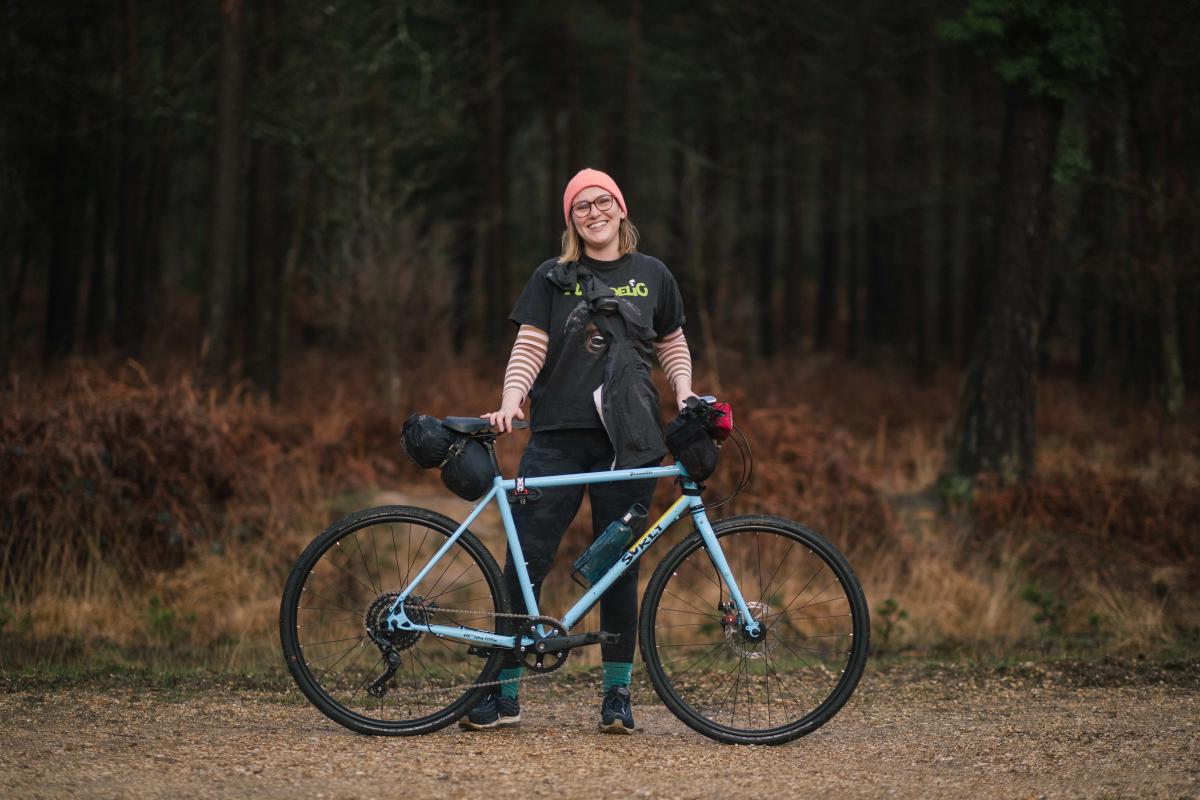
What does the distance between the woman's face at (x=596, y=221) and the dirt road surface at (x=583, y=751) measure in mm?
2028

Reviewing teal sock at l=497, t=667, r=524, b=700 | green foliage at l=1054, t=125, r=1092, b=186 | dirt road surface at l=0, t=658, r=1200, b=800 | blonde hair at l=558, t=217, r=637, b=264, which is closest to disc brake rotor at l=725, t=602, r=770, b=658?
dirt road surface at l=0, t=658, r=1200, b=800

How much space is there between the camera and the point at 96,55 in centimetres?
1672

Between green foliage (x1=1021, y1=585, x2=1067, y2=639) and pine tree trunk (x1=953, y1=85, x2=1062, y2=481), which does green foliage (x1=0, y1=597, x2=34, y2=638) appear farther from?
pine tree trunk (x1=953, y1=85, x2=1062, y2=481)

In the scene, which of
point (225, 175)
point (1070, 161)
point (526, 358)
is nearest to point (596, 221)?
point (526, 358)

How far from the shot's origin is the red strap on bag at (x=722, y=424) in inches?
207

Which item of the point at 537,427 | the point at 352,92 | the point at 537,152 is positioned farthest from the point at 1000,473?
the point at 537,152

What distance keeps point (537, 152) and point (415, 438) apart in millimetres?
36736

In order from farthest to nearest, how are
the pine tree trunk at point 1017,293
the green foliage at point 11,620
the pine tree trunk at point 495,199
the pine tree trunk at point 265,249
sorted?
the pine tree trunk at point 495,199, the pine tree trunk at point 265,249, the pine tree trunk at point 1017,293, the green foliage at point 11,620

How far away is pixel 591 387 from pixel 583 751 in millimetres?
1433

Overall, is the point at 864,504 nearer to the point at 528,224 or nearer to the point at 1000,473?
the point at 1000,473

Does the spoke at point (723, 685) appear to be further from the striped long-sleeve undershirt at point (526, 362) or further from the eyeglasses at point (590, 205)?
the eyeglasses at point (590, 205)

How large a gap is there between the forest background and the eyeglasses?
3390mm

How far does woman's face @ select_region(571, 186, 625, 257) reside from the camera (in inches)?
214

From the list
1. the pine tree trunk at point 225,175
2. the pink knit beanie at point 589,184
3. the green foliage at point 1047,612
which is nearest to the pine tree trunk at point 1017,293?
the green foliage at point 1047,612
